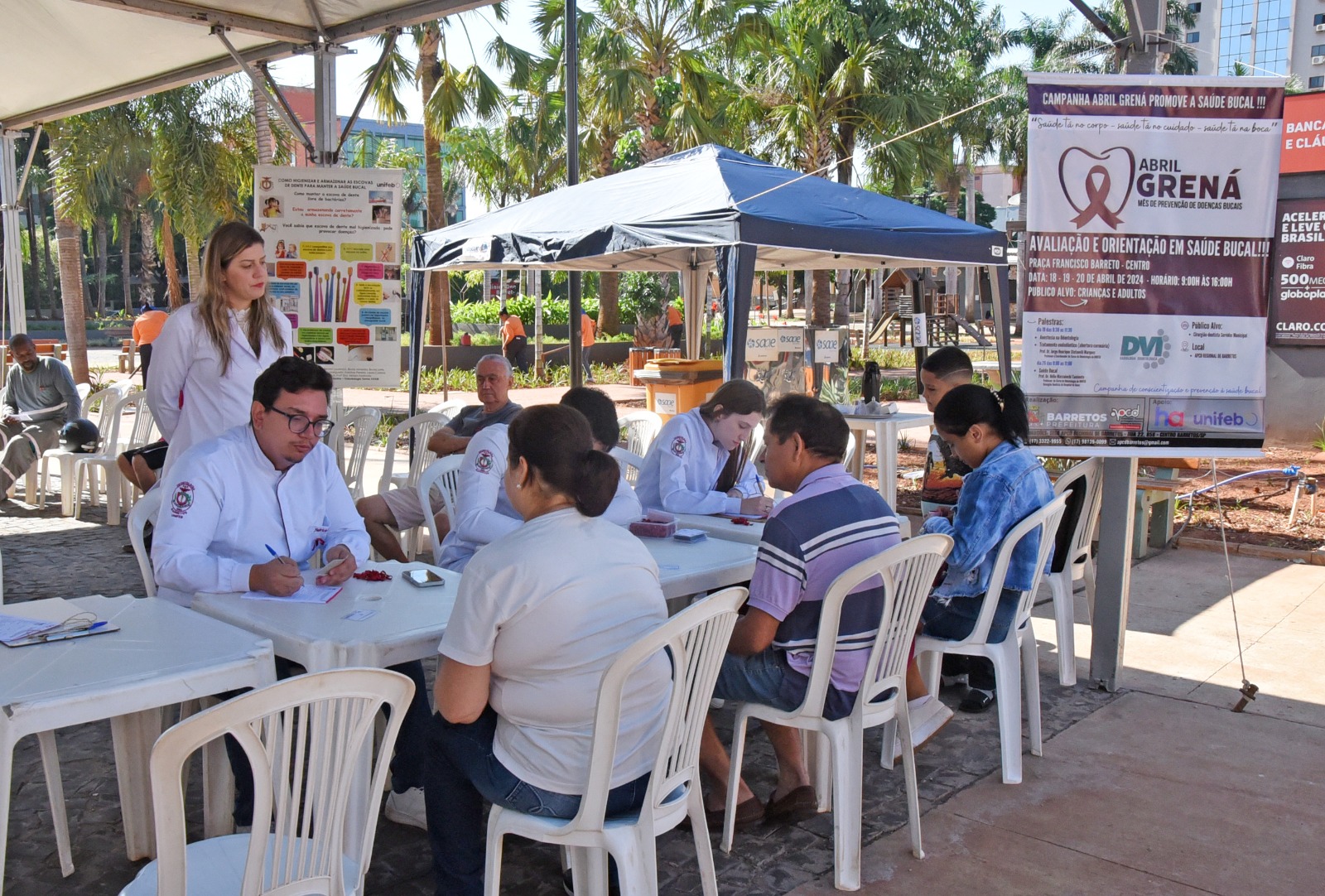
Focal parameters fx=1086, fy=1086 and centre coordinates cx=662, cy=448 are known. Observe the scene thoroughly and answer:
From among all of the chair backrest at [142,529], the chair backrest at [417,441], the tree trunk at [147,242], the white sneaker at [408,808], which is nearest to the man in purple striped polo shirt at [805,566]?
the white sneaker at [408,808]

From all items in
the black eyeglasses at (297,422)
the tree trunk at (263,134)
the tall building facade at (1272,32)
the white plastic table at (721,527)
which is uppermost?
the tall building facade at (1272,32)

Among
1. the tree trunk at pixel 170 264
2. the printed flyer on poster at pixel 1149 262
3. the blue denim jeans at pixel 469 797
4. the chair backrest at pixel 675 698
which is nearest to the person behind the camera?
the chair backrest at pixel 675 698

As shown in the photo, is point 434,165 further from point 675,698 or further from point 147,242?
point 147,242

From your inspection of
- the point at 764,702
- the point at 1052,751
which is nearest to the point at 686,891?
the point at 764,702

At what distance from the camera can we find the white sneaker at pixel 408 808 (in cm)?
320

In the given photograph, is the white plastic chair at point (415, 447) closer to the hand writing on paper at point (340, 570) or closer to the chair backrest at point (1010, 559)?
the hand writing on paper at point (340, 570)

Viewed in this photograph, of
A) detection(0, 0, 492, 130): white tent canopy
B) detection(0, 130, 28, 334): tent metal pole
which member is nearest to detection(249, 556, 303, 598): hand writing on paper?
detection(0, 0, 492, 130): white tent canopy

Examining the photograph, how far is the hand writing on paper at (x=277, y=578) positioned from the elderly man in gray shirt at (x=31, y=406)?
6.59 m

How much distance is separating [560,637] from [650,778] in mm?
375

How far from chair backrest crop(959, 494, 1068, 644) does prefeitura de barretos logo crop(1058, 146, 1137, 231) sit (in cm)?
121

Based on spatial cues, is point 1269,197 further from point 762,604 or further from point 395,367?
point 395,367

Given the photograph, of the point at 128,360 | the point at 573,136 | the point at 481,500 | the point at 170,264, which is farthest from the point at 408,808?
the point at 170,264

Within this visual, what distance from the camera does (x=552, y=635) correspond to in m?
2.18

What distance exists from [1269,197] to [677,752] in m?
3.43
